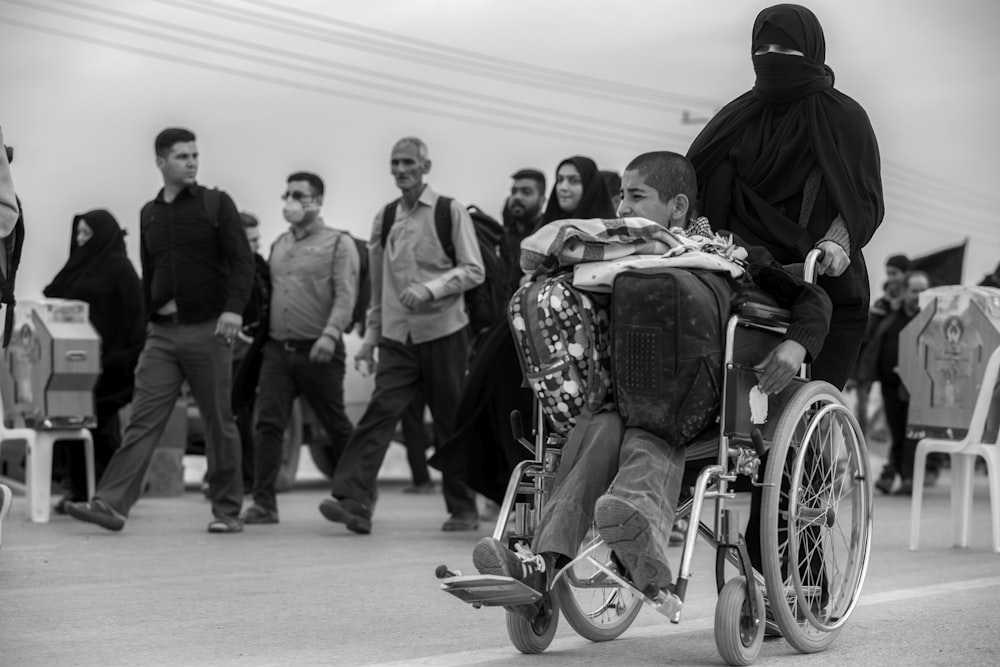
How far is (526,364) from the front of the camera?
482 cm

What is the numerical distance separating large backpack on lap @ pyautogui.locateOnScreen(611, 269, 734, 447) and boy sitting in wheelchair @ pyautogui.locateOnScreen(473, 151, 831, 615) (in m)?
0.08

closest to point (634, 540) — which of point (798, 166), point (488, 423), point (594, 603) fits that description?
point (594, 603)

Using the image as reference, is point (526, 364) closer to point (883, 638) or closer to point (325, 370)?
point (883, 638)

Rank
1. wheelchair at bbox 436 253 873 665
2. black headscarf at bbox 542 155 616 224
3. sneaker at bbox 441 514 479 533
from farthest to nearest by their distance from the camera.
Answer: sneaker at bbox 441 514 479 533, black headscarf at bbox 542 155 616 224, wheelchair at bbox 436 253 873 665

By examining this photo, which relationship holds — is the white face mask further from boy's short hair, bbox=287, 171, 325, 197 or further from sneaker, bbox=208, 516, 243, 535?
sneaker, bbox=208, 516, 243, 535

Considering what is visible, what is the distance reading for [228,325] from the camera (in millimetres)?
9164

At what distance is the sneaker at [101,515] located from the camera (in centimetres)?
863

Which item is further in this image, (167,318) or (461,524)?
(461,524)

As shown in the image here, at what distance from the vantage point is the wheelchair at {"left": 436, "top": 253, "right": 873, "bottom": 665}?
15.1 ft

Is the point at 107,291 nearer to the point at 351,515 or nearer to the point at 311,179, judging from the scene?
the point at 311,179

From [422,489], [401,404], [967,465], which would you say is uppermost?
[401,404]

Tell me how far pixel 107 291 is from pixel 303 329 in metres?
1.64

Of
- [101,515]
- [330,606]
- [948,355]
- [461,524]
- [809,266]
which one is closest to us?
[809,266]

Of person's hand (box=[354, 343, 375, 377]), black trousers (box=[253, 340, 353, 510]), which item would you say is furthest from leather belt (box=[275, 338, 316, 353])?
person's hand (box=[354, 343, 375, 377])
